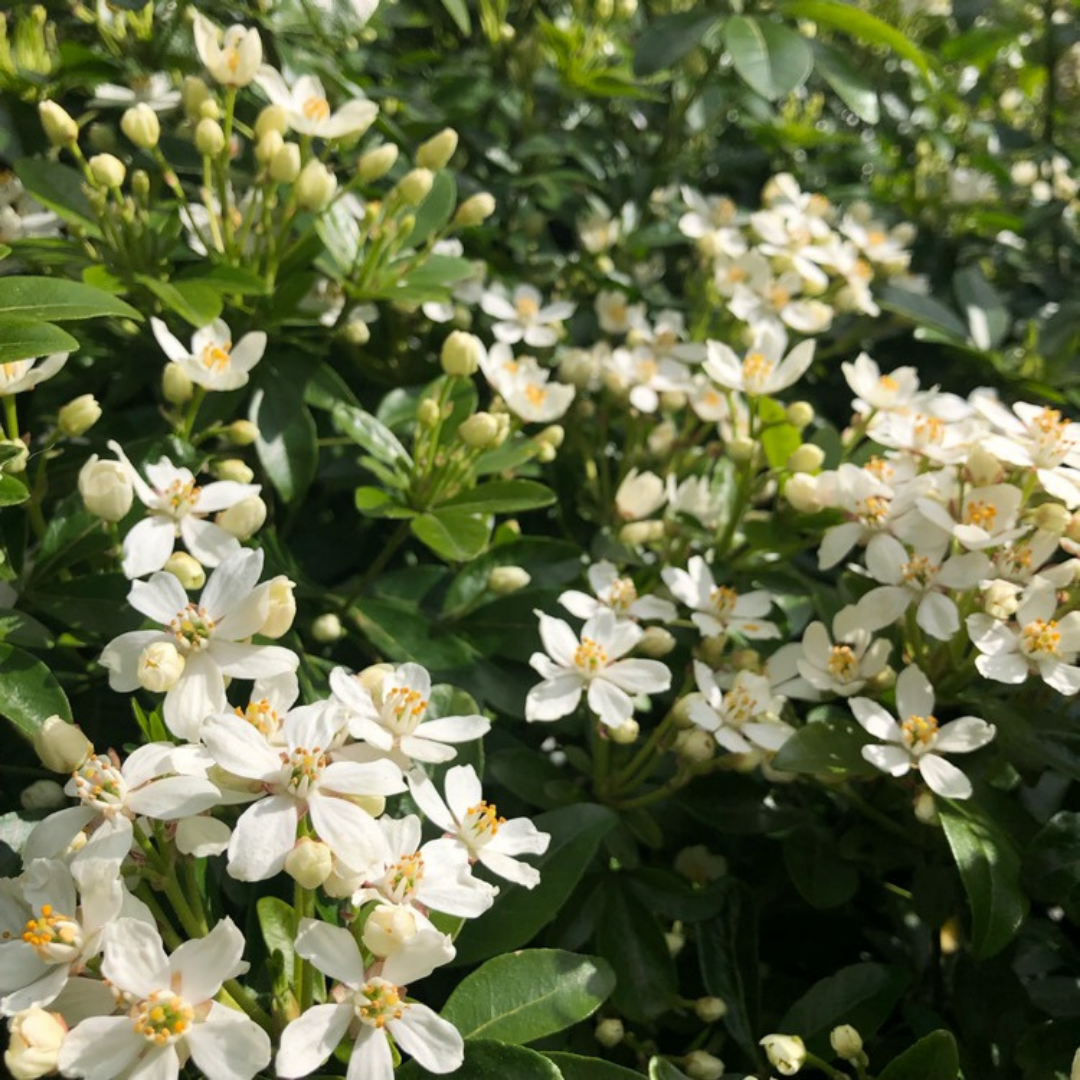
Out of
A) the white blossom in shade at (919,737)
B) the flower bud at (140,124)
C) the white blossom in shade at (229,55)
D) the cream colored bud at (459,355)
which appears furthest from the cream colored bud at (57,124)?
the white blossom in shade at (919,737)

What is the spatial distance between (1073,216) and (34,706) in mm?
2252

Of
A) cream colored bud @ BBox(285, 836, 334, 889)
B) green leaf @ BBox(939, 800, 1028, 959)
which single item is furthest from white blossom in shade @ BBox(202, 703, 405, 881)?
green leaf @ BBox(939, 800, 1028, 959)

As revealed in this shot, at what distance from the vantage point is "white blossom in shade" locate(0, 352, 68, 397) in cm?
105

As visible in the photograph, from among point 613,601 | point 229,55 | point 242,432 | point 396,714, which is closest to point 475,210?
point 229,55

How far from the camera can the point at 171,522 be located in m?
1.05

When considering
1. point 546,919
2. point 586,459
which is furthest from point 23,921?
point 586,459

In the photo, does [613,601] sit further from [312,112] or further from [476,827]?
[312,112]

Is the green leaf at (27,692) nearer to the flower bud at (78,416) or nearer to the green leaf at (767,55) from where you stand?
the flower bud at (78,416)

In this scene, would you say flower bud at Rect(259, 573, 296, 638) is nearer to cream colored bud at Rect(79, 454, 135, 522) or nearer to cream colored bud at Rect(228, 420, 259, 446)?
cream colored bud at Rect(79, 454, 135, 522)

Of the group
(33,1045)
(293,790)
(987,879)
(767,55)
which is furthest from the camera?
(767,55)

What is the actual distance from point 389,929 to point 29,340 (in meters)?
0.61

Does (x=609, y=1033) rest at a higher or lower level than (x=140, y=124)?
lower

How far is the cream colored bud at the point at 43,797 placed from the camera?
1.00 m

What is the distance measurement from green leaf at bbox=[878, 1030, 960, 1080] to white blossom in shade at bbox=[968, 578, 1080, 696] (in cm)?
34
